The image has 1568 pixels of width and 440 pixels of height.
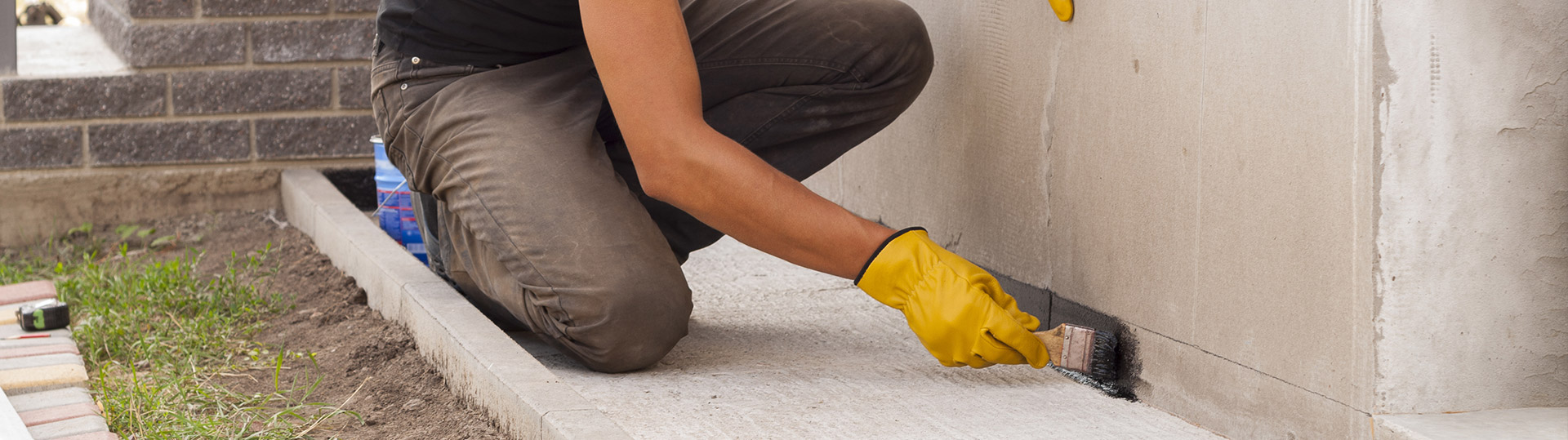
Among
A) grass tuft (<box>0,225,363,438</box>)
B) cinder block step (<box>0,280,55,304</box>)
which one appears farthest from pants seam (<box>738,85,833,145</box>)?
cinder block step (<box>0,280,55,304</box>)

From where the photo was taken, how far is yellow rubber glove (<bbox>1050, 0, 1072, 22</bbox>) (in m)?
2.10

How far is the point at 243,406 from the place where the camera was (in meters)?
2.17

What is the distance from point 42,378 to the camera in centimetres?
225

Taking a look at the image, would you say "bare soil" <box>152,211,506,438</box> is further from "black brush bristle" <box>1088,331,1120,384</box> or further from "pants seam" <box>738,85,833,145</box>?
"black brush bristle" <box>1088,331,1120,384</box>

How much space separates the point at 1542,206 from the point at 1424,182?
0.16 metres

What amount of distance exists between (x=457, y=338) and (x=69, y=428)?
23.8 inches

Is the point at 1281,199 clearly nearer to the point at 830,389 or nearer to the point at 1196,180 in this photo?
the point at 1196,180

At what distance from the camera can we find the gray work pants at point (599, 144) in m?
2.14

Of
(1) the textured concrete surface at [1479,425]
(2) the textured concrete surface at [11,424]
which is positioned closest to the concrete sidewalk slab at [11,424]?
(2) the textured concrete surface at [11,424]

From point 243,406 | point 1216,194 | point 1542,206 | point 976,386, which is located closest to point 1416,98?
point 1542,206

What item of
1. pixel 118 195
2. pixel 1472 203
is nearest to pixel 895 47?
pixel 1472 203

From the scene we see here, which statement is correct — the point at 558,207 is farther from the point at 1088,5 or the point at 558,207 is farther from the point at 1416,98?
the point at 1416,98

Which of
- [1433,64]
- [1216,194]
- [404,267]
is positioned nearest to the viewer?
[1433,64]

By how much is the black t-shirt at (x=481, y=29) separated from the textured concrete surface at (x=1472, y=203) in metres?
1.41
